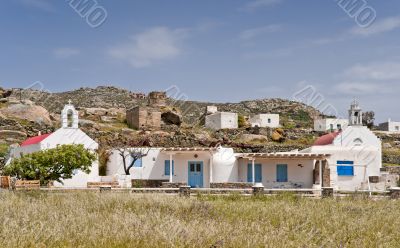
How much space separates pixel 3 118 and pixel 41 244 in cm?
4221

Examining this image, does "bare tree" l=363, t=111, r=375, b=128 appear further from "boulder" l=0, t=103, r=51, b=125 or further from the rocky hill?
"boulder" l=0, t=103, r=51, b=125

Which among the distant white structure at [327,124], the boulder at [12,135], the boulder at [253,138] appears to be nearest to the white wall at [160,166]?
the boulder at [12,135]

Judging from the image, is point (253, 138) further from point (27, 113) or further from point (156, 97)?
point (27, 113)

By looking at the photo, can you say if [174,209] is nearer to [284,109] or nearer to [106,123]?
[106,123]

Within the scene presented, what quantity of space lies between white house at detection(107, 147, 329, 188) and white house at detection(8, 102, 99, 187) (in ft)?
5.84

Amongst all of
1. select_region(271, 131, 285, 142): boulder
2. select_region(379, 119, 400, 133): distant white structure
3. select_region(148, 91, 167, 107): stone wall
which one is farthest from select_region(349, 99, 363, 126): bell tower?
select_region(379, 119, 400, 133): distant white structure

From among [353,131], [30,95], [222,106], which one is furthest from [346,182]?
[222,106]

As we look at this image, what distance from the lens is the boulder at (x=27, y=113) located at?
50.1 meters

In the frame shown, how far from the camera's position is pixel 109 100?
9919cm

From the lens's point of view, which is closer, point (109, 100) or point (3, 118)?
point (3, 118)

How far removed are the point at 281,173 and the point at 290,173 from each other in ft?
1.91

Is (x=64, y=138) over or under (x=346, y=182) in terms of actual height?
over

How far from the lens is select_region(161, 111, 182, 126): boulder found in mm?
60297

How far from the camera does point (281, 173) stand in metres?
31.7
